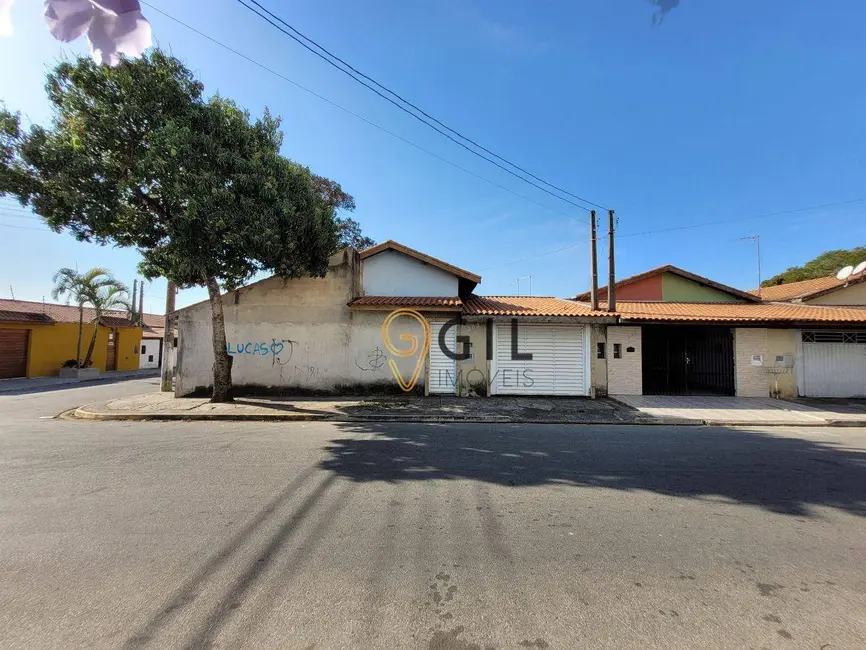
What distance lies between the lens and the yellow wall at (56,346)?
21.2 metres

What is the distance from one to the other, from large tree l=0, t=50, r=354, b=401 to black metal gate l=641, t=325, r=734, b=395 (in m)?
13.3

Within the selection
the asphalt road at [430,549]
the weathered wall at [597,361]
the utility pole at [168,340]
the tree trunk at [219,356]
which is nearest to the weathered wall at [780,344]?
the weathered wall at [597,361]

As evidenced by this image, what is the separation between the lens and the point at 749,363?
13219 millimetres

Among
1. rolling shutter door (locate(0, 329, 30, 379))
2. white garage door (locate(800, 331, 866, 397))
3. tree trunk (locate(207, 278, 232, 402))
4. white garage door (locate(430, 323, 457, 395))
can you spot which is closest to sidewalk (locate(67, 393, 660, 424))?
tree trunk (locate(207, 278, 232, 402))

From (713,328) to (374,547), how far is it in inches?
600

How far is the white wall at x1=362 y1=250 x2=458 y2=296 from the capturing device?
45.0 feet

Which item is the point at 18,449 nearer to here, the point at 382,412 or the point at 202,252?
the point at 202,252

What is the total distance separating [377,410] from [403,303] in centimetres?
388

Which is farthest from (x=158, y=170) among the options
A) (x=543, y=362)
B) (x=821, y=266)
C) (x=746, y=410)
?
(x=821, y=266)

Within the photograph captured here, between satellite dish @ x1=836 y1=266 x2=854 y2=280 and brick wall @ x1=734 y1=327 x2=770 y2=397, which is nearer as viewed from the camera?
brick wall @ x1=734 y1=327 x2=770 y2=397

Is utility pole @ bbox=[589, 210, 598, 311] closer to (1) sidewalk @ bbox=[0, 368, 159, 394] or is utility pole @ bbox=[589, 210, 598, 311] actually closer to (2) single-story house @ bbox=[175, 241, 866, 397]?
(2) single-story house @ bbox=[175, 241, 866, 397]

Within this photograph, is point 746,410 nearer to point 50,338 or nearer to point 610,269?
point 610,269

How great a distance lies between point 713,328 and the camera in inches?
553

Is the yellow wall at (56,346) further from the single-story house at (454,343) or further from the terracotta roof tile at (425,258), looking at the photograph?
the terracotta roof tile at (425,258)
